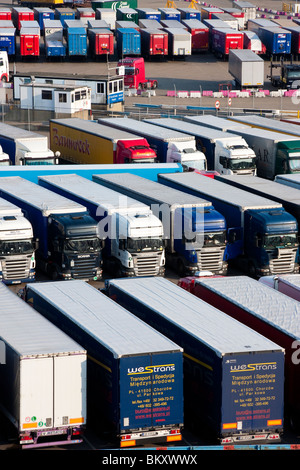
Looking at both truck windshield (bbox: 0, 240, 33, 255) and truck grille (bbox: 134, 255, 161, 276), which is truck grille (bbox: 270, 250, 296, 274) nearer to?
truck grille (bbox: 134, 255, 161, 276)

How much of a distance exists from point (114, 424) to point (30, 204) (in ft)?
62.6

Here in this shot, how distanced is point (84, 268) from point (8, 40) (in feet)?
230

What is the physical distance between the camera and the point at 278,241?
152 feet

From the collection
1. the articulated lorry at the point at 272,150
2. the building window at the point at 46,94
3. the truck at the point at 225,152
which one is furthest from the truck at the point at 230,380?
the building window at the point at 46,94

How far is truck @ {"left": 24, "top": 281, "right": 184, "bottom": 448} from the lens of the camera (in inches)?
1158

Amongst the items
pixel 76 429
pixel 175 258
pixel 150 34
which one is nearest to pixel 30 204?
pixel 175 258

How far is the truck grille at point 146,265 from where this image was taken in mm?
45156

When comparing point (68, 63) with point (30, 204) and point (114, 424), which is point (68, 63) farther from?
point (114, 424)

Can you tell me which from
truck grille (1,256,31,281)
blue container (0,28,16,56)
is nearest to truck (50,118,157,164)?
truck grille (1,256,31,281)

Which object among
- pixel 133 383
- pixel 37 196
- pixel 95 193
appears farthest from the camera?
pixel 95 193

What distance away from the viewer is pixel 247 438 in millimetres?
30281

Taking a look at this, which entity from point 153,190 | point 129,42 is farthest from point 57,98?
point 129,42

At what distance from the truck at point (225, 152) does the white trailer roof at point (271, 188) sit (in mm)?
5407

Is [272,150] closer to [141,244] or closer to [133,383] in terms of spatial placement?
[141,244]
